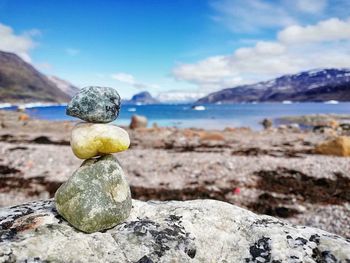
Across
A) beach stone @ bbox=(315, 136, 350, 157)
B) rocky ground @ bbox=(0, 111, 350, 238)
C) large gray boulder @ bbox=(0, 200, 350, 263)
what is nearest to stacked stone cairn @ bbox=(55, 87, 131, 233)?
large gray boulder @ bbox=(0, 200, 350, 263)

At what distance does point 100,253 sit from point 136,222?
32.9 inches

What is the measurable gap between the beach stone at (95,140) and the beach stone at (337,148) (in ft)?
66.0

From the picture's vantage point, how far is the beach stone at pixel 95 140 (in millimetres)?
5105

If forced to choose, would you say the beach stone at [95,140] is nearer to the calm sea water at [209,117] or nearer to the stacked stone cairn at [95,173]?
the stacked stone cairn at [95,173]

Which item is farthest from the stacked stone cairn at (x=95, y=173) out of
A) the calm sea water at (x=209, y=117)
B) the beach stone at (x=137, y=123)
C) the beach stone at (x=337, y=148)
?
the calm sea water at (x=209, y=117)

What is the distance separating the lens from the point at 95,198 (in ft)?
15.9

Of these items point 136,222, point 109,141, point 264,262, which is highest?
point 109,141

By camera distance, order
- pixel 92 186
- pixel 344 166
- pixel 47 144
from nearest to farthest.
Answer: pixel 92 186, pixel 344 166, pixel 47 144

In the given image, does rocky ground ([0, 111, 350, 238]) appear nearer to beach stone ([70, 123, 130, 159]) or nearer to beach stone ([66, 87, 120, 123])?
beach stone ([70, 123, 130, 159])

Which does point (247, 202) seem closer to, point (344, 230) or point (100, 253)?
point (344, 230)

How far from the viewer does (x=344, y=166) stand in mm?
18594

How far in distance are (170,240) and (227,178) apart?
40.8 ft

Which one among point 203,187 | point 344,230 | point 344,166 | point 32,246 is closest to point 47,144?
point 203,187

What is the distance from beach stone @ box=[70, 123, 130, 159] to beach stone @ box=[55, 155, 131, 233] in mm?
181
